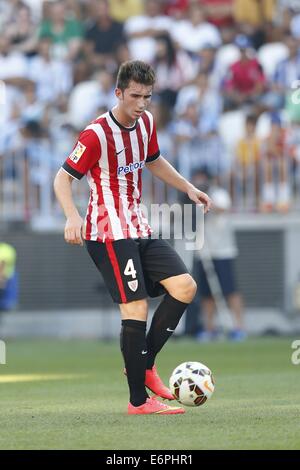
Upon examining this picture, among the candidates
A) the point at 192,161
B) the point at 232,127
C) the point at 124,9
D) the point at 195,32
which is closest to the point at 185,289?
the point at 192,161

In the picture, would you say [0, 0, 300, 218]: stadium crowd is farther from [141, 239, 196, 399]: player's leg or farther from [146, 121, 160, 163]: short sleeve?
[141, 239, 196, 399]: player's leg

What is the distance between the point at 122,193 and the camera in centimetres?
855

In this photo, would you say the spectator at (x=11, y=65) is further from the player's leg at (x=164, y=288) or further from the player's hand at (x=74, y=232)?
the player's hand at (x=74, y=232)

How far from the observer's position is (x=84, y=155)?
8391 mm

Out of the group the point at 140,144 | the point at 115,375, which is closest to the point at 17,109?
the point at 115,375

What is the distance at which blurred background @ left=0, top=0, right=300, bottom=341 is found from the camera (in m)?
18.9

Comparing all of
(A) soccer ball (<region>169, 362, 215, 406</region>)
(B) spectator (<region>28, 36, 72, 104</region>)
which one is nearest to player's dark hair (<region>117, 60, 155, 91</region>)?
(A) soccer ball (<region>169, 362, 215, 406</region>)

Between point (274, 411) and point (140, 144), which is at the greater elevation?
point (140, 144)

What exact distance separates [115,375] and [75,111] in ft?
27.8

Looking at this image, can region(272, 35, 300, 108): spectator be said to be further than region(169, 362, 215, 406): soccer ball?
Yes

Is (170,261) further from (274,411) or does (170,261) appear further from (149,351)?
(274,411)

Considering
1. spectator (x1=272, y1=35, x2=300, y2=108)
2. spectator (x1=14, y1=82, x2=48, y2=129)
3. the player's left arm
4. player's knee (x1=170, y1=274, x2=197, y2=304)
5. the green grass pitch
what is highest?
spectator (x1=272, y1=35, x2=300, y2=108)

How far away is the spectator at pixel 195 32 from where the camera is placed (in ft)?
67.7

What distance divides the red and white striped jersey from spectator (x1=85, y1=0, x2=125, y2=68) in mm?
12507
